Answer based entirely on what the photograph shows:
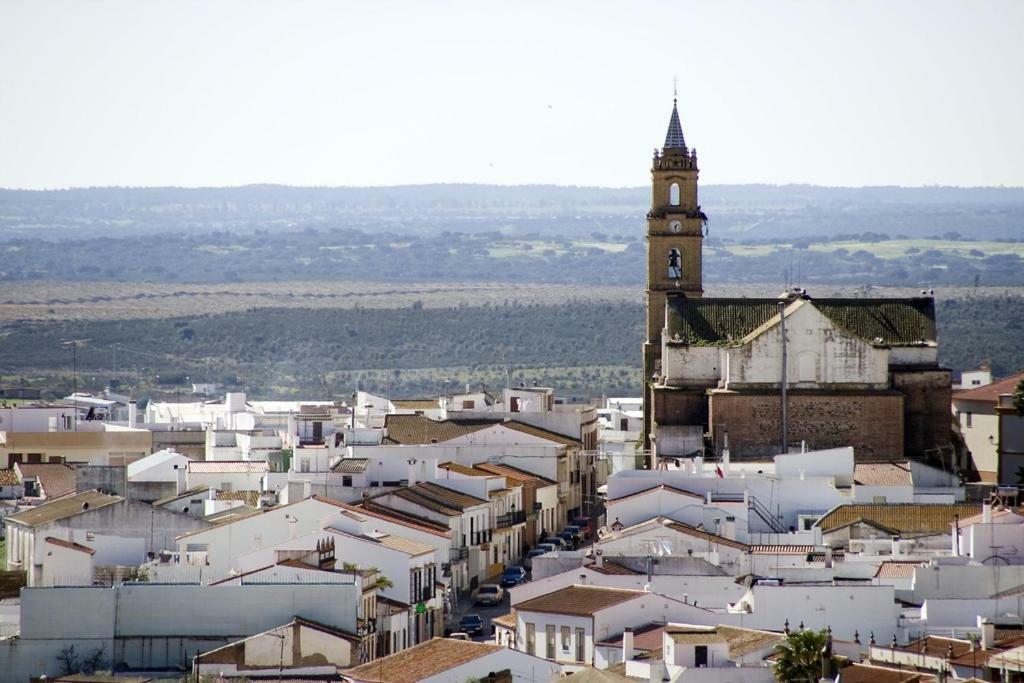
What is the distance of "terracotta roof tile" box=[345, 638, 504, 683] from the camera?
44.6 metres

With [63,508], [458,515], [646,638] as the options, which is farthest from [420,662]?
[63,508]

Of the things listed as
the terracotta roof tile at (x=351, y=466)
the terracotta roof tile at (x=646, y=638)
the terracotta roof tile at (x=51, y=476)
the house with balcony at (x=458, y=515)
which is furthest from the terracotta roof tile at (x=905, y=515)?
the terracotta roof tile at (x=51, y=476)

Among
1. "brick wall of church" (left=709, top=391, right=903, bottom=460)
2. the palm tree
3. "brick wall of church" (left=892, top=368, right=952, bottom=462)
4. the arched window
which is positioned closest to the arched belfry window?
the arched window

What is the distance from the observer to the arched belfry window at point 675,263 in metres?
90.1

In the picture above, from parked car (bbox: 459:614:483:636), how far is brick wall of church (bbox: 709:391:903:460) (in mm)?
19719

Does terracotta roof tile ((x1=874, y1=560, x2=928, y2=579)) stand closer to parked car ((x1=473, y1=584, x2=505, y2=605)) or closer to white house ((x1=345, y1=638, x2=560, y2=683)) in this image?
white house ((x1=345, y1=638, x2=560, y2=683))

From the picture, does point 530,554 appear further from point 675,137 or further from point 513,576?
point 675,137

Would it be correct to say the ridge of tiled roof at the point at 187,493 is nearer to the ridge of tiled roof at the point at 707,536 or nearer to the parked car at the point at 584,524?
the parked car at the point at 584,524

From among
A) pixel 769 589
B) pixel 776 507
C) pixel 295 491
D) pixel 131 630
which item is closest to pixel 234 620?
pixel 131 630

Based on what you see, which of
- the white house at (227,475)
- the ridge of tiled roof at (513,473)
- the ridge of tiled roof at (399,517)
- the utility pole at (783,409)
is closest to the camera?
the ridge of tiled roof at (399,517)

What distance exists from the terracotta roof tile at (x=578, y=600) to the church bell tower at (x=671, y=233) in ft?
118

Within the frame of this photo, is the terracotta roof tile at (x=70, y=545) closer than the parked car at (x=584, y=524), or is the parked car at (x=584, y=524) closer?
the terracotta roof tile at (x=70, y=545)

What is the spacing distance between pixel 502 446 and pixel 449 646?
1243 inches

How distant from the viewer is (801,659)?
42.5 metres
